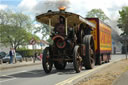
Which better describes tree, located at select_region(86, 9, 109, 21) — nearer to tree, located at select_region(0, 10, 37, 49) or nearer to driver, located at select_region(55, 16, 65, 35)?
tree, located at select_region(0, 10, 37, 49)

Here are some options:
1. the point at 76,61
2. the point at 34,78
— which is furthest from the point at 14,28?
the point at 34,78

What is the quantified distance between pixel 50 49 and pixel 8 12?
50963 mm

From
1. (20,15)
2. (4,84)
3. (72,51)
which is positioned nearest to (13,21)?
(20,15)

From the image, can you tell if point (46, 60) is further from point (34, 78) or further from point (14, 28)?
point (14, 28)

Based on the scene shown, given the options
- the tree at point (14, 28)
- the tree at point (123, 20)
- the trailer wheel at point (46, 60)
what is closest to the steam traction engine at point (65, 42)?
the trailer wheel at point (46, 60)

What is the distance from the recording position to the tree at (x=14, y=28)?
62.5 metres

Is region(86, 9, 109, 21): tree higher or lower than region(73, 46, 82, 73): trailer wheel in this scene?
higher

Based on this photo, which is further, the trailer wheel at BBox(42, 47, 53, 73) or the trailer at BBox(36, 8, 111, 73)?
the trailer wheel at BBox(42, 47, 53, 73)

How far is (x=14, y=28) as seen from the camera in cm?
6297

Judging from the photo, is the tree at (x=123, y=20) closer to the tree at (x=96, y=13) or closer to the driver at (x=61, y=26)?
the tree at (x=96, y=13)

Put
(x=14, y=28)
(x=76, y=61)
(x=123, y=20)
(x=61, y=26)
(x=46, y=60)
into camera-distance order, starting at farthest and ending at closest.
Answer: (x=123, y=20) < (x=14, y=28) < (x=61, y=26) < (x=46, y=60) < (x=76, y=61)

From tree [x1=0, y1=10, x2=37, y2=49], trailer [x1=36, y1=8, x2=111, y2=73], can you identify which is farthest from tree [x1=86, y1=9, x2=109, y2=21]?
trailer [x1=36, y1=8, x2=111, y2=73]

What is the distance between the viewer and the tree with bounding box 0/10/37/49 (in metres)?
62.5

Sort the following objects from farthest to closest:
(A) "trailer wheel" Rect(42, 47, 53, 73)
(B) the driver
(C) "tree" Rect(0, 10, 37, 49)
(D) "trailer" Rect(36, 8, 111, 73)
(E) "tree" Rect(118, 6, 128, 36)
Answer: (E) "tree" Rect(118, 6, 128, 36) < (C) "tree" Rect(0, 10, 37, 49) < (B) the driver < (A) "trailer wheel" Rect(42, 47, 53, 73) < (D) "trailer" Rect(36, 8, 111, 73)
